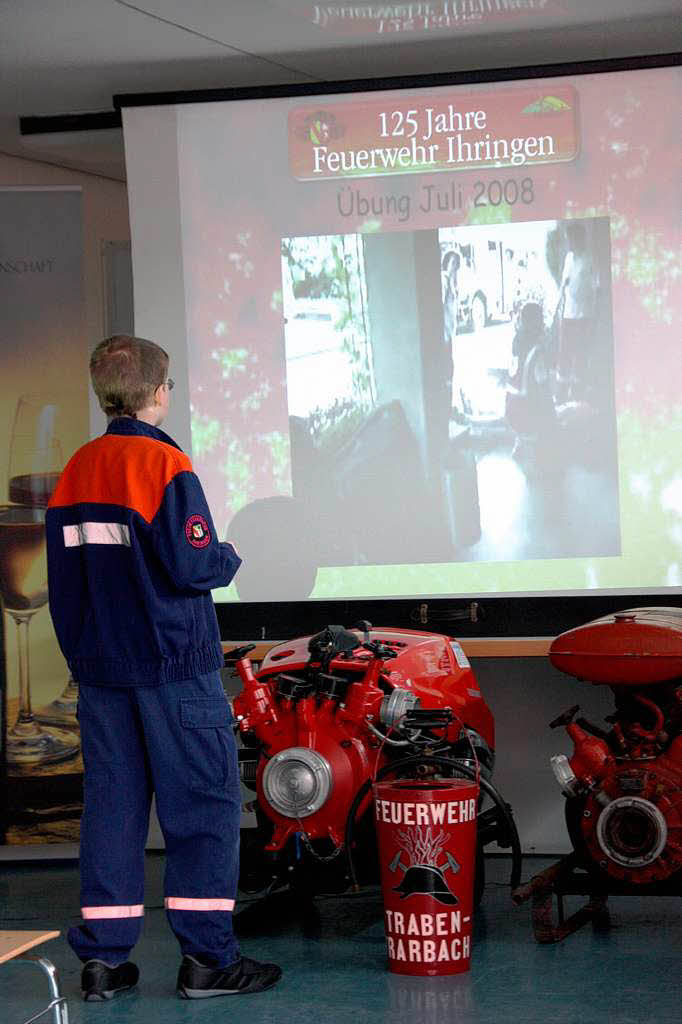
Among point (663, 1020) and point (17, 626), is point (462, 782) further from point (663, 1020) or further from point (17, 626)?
point (17, 626)

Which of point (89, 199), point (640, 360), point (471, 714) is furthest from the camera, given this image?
point (89, 199)

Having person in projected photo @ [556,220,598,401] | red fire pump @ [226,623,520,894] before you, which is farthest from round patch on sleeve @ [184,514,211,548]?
person in projected photo @ [556,220,598,401]

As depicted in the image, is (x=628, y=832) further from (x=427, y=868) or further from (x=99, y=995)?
(x=99, y=995)

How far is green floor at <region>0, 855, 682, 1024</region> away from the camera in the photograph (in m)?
3.53

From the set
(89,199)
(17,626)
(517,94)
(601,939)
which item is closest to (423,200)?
(517,94)

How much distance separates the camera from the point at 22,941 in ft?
8.02

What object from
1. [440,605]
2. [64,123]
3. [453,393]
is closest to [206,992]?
[440,605]

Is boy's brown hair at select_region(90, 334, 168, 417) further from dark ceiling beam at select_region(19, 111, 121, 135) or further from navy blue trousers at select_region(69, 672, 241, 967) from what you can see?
dark ceiling beam at select_region(19, 111, 121, 135)

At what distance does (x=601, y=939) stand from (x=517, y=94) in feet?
9.96

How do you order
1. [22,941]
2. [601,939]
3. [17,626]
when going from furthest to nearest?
[17,626] < [601,939] < [22,941]

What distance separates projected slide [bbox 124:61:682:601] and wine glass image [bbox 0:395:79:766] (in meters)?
0.83

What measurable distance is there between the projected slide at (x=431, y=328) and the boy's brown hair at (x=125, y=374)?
1721mm

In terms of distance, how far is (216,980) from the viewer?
12.1 ft

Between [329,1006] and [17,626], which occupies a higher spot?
[17,626]
